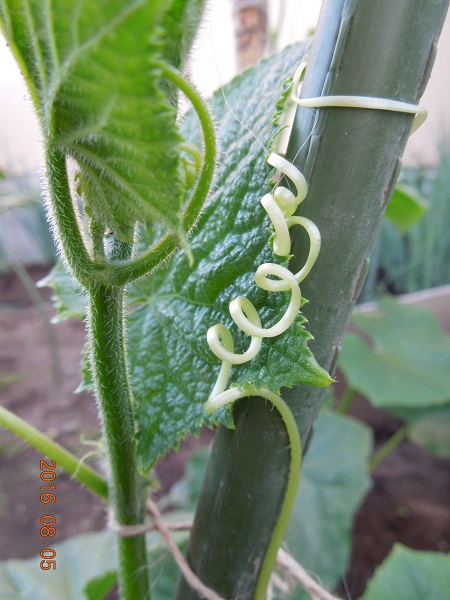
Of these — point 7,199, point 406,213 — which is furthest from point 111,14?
point 7,199

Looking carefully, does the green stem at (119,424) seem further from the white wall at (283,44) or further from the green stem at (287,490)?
the white wall at (283,44)

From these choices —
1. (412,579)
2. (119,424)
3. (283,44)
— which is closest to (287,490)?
(119,424)

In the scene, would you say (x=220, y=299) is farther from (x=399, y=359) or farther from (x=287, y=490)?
(x=399, y=359)

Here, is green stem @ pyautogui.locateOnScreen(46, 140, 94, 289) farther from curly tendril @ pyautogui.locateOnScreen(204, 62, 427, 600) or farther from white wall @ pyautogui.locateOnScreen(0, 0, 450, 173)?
white wall @ pyautogui.locateOnScreen(0, 0, 450, 173)

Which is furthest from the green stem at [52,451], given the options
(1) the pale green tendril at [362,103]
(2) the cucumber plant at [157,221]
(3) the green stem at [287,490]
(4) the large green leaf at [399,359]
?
(4) the large green leaf at [399,359]

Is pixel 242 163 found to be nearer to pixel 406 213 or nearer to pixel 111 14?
pixel 111 14

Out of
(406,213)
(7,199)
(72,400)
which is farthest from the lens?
(7,199)

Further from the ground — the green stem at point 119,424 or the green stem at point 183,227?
the green stem at point 183,227
